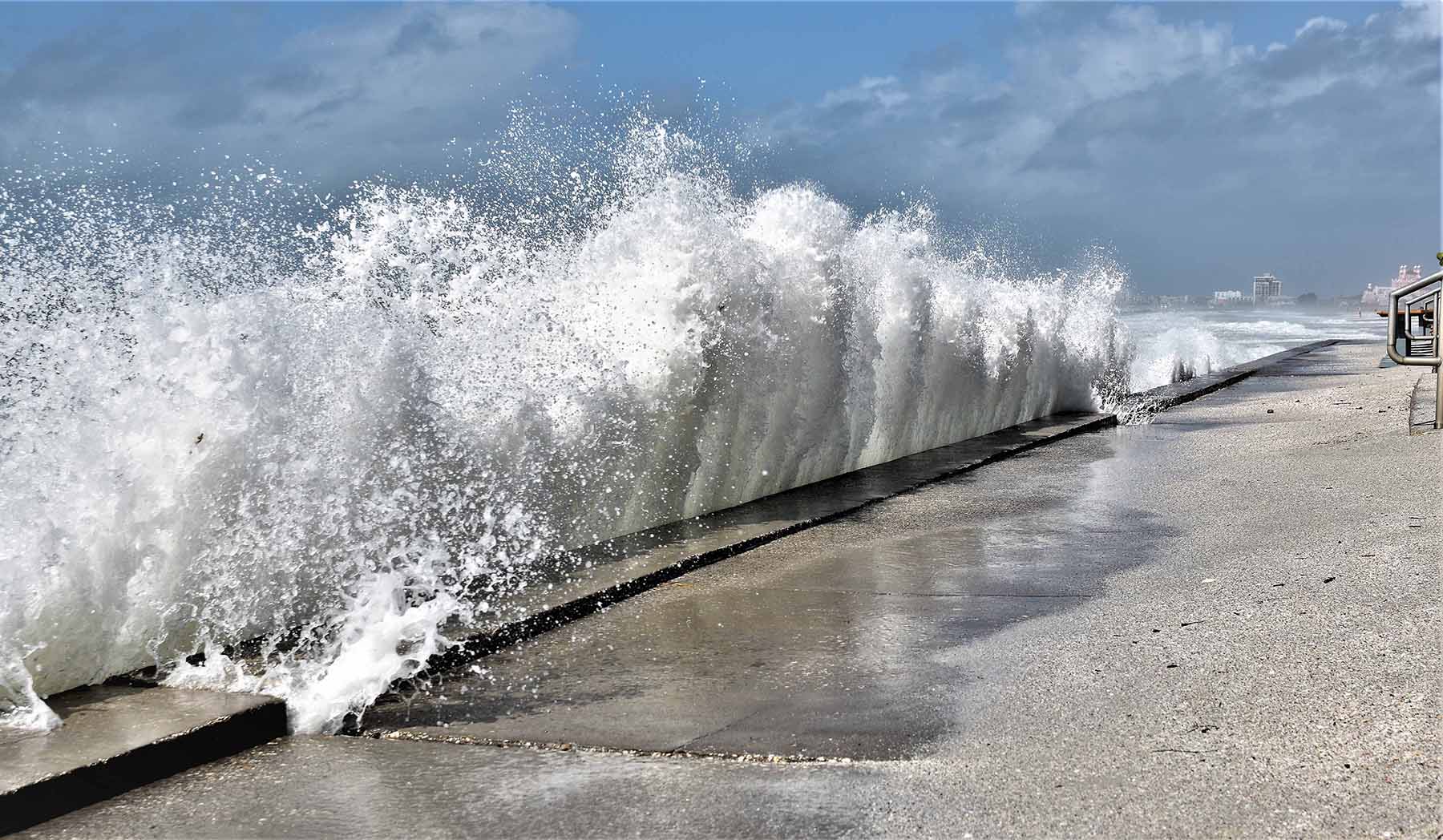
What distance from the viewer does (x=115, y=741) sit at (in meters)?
3.42

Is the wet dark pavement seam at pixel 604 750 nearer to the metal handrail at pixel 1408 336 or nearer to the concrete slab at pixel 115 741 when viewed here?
the concrete slab at pixel 115 741

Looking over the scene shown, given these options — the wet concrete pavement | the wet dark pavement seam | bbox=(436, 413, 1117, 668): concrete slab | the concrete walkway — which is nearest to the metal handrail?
bbox=(436, 413, 1117, 668): concrete slab

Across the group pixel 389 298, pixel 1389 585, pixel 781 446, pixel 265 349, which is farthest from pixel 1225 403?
pixel 265 349

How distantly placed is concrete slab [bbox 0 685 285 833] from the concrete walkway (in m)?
0.06

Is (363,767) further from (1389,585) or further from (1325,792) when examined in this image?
(1389,585)

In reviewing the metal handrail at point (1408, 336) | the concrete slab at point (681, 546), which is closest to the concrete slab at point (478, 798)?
the concrete slab at point (681, 546)

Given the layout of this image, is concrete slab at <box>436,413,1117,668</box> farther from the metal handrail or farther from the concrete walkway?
the metal handrail

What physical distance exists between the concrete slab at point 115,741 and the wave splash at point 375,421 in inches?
5.0

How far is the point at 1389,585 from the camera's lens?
512 centimetres

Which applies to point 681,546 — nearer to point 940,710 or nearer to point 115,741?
point 940,710

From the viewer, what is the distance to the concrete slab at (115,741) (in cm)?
317

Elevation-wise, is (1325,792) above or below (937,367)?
below

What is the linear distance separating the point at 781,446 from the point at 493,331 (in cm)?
233

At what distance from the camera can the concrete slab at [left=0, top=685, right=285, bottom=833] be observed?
10.4 feet
